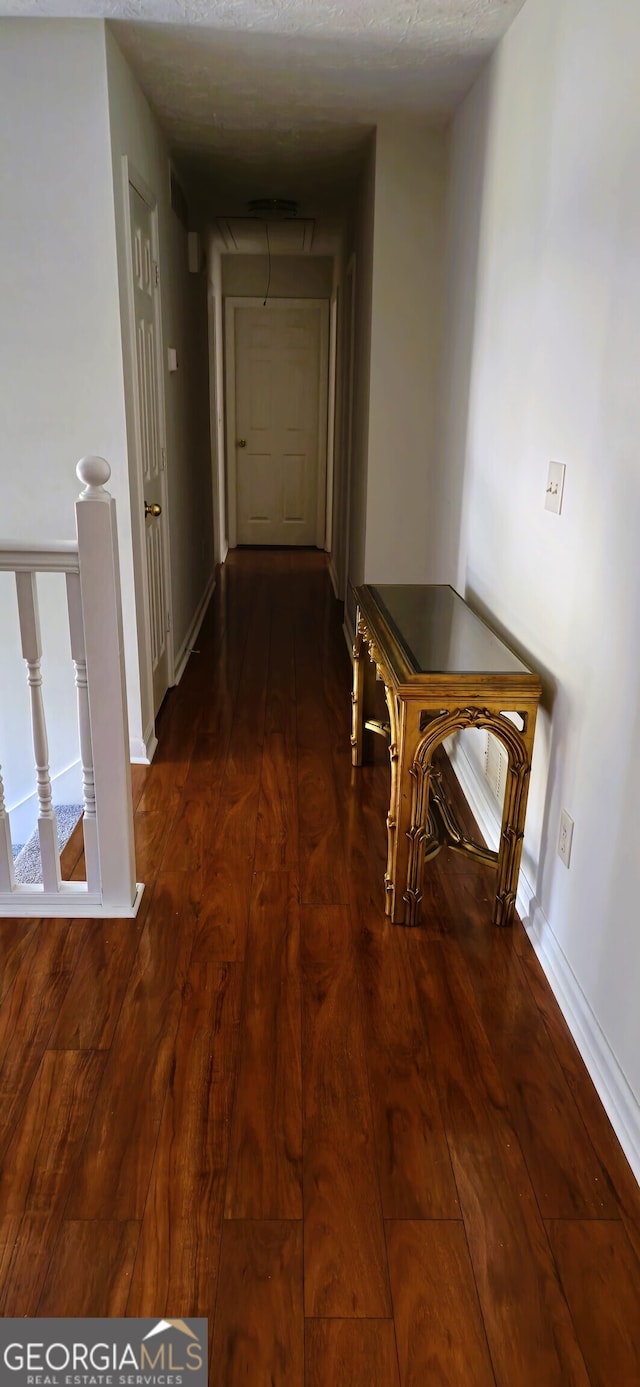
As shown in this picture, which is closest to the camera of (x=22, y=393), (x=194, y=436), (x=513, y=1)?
(x=513, y=1)

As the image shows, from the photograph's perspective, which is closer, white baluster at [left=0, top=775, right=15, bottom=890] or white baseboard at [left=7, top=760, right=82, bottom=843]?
white baluster at [left=0, top=775, right=15, bottom=890]

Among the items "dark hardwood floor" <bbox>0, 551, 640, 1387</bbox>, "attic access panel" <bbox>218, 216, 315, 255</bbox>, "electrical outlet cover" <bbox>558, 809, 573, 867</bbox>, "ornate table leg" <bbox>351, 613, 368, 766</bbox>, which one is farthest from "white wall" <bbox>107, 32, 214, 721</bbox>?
"electrical outlet cover" <bbox>558, 809, 573, 867</bbox>

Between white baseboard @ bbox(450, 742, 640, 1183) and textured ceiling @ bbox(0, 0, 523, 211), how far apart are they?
2.41 meters

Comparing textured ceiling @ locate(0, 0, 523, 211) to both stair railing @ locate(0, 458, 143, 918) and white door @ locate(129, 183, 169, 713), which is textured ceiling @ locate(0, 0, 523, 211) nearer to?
white door @ locate(129, 183, 169, 713)

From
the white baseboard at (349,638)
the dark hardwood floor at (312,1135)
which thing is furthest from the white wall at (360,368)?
the dark hardwood floor at (312,1135)

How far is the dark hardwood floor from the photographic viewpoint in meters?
1.46

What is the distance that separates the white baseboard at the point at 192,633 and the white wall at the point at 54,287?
1.19m

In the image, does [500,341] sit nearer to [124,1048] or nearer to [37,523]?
[37,523]

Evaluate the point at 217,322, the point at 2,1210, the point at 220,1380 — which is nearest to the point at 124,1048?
the point at 2,1210

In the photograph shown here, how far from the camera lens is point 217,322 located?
7.46 meters

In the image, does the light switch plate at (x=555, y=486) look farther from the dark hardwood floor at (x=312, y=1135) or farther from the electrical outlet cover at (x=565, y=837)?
the dark hardwood floor at (x=312, y=1135)

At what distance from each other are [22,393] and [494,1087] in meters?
2.65

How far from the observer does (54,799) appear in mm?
3783

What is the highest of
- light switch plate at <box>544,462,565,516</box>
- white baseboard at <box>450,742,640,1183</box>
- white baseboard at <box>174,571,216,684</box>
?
light switch plate at <box>544,462,565,516</box>
